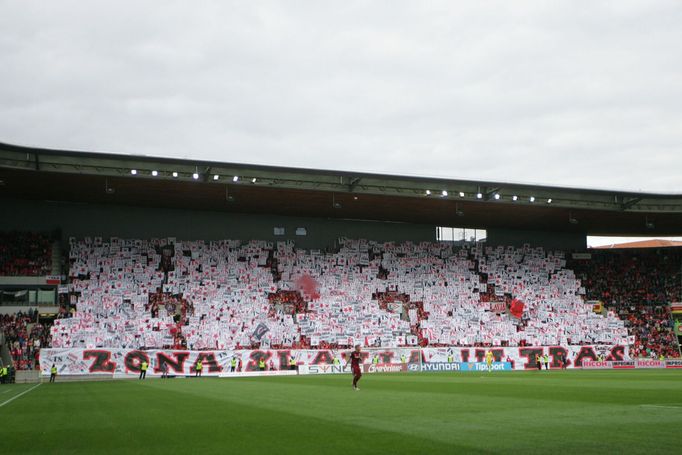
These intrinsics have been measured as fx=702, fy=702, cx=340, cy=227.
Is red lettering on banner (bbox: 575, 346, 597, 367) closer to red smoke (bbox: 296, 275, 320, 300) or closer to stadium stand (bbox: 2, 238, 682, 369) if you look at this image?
stadium stand (bbox: 2, 238, 682, 369)

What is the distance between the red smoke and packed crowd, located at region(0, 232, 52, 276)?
1864 centimetres

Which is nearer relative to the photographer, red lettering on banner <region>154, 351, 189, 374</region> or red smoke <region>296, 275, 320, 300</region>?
red lettering on banner <region>154, 351, 189, 374</region>

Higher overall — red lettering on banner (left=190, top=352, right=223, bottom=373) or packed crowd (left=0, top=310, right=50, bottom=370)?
packed crowd (left=0, top=310, right=50, bottom=370)

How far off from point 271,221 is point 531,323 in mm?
23283

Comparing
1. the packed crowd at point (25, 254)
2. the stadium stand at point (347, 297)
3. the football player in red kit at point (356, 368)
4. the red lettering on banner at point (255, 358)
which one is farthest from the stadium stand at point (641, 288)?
the packed crowd at point (25, 254)

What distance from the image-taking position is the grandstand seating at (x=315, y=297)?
49.4m

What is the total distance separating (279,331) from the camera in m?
51.1

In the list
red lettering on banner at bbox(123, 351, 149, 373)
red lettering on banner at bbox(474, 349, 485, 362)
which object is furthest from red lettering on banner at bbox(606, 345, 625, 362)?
red lettering on banner at bbox(123, 351, 149, 373)

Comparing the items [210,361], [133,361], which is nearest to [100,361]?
[133,361]

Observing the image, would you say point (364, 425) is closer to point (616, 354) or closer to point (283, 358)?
point (283, 358)

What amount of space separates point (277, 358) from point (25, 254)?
20295 millimetres

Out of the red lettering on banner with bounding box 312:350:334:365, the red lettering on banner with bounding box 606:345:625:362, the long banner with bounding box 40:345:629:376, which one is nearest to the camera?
the long banner with bounding box 40:345:629:376

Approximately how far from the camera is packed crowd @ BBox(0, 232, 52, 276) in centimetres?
4950

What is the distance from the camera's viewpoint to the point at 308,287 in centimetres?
5625
